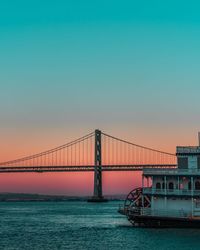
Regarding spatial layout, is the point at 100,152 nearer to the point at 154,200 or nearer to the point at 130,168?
the point at 130,168

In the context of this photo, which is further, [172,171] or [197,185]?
[172,171]

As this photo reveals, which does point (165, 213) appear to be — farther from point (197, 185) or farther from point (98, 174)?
point (98, 174)

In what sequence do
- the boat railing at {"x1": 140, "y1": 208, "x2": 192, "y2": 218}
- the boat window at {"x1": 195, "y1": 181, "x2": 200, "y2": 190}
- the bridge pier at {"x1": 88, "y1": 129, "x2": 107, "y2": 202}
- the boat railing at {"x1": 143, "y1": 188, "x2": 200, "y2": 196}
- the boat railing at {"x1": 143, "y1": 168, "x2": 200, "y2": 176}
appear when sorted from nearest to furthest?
the boat railing at {"x1": 140, "y1": 208, "x2": 192, "y2": 218}
the boat railing at {"x1": 143, "y1": 188, "x2": 200, "y2": 196}
the boat railing at {"x1": 143, "y1": 168, "x2": 200, "y2": 176}
the boat window at {"x1": 195, "y1": 181, "x2": 200, "y2": 190}
the bridge pier at {"x1": 88, "y1": 129, "x2": 107, "y2": 202}

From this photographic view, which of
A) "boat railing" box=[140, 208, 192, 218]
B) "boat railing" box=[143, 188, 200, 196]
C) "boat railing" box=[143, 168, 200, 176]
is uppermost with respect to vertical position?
"boat railing" box=[143, 168, 200, 176]

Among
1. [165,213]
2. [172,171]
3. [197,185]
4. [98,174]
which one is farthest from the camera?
[98,174]

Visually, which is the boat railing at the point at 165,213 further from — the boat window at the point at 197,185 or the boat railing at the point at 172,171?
the boat railing at the point at 172,171

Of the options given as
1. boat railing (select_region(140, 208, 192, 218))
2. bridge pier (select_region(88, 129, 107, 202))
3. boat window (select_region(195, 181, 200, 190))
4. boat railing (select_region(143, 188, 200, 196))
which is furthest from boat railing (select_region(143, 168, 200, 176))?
bridge pier (select_region(88, 129, 107, 202))

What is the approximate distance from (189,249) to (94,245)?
7.64 metres

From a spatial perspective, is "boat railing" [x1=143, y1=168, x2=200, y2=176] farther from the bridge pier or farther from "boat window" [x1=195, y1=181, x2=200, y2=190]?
the bridge pier

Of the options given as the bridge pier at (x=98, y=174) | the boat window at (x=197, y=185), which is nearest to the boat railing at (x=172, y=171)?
the boat window at (x=197, y=185)

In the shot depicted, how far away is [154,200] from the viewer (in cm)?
5334

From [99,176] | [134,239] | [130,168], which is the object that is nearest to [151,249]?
[134,239]

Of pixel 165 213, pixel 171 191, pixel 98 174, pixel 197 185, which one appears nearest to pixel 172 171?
pixel 171 191

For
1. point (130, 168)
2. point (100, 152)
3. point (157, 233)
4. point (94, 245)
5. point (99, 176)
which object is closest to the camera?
point (94, 245)
